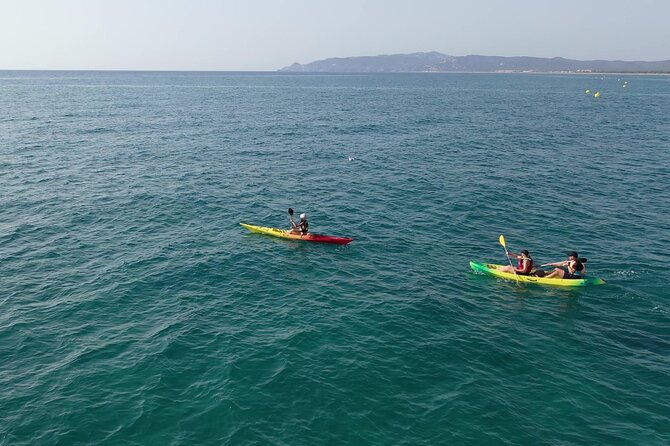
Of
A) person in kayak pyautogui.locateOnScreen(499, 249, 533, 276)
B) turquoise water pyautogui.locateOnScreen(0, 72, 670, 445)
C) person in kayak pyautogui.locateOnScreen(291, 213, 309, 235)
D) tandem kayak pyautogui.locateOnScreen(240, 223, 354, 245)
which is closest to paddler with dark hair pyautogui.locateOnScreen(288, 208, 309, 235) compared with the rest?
person in kayak pyautogui.locateOnScreen(291, 213, 309, 235)

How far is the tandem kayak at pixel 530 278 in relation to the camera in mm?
27297

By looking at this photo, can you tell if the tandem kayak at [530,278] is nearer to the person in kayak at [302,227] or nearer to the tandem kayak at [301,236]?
the tandem kayak at [301,236]

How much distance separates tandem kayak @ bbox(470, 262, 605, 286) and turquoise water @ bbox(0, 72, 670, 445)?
64 centimetres

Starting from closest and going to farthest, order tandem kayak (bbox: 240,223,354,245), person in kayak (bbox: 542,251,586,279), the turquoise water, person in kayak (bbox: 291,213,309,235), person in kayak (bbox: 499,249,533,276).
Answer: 1. the turquoise water
2. person in kayak (bbox: 542,251,586,279)
3. person in kayak (bbox: 499,249,533,276)
4. tandem kayak (bbox: 240,223,354,245)
5. person in kayak (bbox: 291,213,309,235)

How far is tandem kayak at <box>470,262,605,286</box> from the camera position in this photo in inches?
1075

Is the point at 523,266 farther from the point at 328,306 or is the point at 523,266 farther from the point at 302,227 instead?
the point at 302,227

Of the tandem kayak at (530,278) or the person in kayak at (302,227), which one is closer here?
the tandem kayak at (530,278)

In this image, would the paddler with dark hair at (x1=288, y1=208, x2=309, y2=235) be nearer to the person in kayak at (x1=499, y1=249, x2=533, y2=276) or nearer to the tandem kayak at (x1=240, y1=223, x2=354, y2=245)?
the tandem kayak at (x1=240, y1=223, x2=354, y2=245)

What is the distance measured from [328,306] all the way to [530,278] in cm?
1324

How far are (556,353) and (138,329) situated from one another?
20943 millimetres

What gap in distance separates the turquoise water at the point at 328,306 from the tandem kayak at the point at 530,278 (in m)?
0.64

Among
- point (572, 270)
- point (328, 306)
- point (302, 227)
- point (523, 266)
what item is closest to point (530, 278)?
point (523, 266)

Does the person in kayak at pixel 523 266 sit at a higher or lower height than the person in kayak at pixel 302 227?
lower

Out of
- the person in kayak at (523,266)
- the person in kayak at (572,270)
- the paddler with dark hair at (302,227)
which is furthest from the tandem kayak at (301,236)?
the person in kayak at (572,270)
